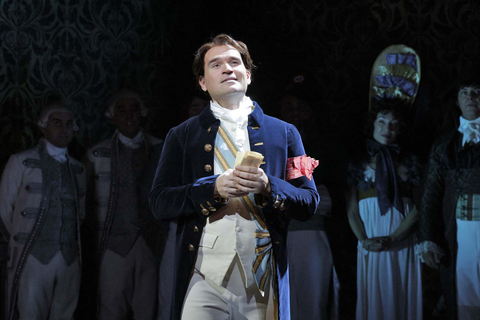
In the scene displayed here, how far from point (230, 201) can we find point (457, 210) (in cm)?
216

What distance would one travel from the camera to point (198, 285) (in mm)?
1563

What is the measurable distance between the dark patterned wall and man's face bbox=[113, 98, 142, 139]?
0.09 m

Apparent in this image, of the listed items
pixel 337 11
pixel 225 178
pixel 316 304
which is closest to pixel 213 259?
pixel 225 178

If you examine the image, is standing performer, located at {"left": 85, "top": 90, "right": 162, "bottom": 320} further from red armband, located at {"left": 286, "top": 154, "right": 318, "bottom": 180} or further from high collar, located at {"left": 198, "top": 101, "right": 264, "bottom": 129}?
red armband, located at {"left": 286, "top": 154, "right": 318, "bottom": 180}

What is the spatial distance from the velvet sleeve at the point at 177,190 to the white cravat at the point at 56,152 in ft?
6.19

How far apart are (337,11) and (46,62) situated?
78.2 inches

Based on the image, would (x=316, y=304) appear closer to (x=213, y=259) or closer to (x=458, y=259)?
(x=458, y=259)

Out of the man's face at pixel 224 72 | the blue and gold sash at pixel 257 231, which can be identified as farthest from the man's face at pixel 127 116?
the blue and gold sash at pixel 257 231

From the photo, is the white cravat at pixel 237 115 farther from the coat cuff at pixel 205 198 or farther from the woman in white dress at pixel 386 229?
the woman in white dress at pixel 386 229

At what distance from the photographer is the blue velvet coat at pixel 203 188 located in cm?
155

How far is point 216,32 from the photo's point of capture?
3.74 m

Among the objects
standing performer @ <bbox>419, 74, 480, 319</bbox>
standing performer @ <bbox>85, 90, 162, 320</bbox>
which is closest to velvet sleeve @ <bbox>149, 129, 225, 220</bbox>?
standing performer @ <bbox>85, 90, 162, 320</bbox>

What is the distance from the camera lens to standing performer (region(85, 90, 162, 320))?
3.42 m

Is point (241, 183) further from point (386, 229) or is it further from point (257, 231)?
point (386, 229)
